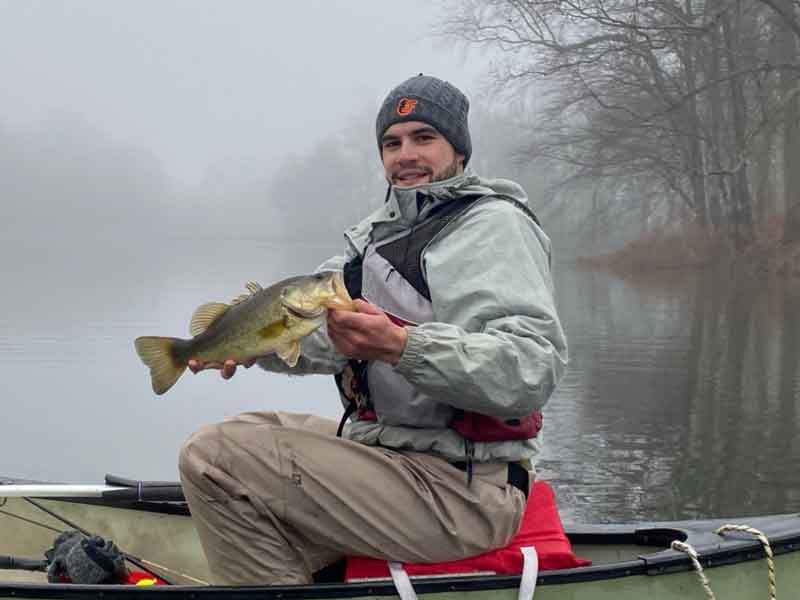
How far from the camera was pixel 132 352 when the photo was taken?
51.7 ft

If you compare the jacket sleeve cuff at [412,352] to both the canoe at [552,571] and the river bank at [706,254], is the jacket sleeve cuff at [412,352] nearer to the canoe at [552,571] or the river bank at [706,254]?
the canoe at [552,571]

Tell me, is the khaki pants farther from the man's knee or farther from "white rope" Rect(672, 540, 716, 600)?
"white rope" Rect(672, 540, 716, 600)

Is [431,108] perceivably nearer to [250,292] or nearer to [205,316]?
[250,292]

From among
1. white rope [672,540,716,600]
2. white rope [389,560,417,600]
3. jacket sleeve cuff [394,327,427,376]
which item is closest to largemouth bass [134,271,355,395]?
jacket sleeve cuff [394,327,427,376]

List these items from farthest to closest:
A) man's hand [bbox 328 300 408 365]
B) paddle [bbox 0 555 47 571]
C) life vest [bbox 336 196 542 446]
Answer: paddle [bbox 0 555 47 571], life vest [bbox 336 196 542 446], man's hand [bbox 328 300 408 365]

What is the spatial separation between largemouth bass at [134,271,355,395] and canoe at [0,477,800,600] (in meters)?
0.69

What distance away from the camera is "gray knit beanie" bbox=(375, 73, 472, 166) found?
335 centimetres

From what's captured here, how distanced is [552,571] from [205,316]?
4.45 ft

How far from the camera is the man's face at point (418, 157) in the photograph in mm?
3340

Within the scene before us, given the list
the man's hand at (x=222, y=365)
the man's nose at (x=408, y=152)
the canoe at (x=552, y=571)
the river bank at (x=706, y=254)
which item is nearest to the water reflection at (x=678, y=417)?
the canoe at (x=552, y=571)

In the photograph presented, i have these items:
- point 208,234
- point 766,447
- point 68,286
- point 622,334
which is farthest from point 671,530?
point 208,234

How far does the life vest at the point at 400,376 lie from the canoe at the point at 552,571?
475 mm

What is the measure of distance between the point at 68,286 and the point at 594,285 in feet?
54.7

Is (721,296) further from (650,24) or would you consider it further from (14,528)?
(14,528)
